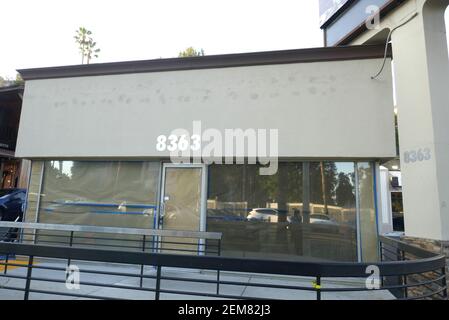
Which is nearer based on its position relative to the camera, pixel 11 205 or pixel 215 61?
pixel 215 61

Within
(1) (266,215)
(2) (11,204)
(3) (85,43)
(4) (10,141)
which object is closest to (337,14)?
(1) (266,215)

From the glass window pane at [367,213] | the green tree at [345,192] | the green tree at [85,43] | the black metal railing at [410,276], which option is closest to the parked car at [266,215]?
the green tree at [345,192]

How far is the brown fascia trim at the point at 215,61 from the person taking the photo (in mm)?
6180

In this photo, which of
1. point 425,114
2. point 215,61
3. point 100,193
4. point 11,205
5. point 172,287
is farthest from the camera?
point 11,205

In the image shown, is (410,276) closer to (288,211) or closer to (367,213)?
(367,213)

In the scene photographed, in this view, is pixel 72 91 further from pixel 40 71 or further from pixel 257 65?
pixel 257 65

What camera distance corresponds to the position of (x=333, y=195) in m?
6.21

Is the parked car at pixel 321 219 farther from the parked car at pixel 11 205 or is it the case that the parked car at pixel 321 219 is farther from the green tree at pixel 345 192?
the parked car at pixel 11 205

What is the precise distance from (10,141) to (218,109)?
13796mm

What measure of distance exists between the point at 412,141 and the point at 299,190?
86.2 inches

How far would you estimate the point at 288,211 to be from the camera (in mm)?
6324

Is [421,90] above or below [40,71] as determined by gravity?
below

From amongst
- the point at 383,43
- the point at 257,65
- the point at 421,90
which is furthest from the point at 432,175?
the point at 257,65
